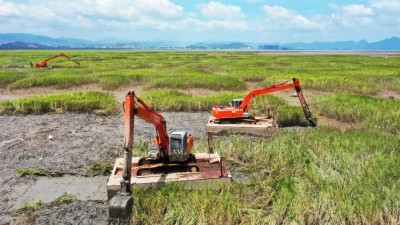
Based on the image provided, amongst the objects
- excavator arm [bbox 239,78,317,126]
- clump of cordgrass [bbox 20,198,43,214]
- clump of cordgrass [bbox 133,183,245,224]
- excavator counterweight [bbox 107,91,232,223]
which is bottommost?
clump of cordgrass [bbox 20,198,43,214]

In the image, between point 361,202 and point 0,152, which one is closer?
point 361,202

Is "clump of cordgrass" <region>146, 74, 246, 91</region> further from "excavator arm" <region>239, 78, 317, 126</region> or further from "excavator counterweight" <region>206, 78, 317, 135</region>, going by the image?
"excavator arm" <region>239, 78, 317, 126</region>

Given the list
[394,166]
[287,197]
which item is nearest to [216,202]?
[287,197]

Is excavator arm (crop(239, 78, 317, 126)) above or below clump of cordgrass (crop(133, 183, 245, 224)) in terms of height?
above

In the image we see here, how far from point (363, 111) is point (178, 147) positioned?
9.33m

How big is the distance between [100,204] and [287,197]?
329 centimetres

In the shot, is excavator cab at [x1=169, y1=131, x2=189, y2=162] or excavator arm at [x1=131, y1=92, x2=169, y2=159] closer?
excavator arm at [x1=131, y1=92, x2=169, y2=159]

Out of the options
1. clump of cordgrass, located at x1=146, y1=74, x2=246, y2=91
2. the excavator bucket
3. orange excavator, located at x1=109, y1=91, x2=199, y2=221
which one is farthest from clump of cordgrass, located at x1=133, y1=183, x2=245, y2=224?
clump of cordgrass, located at x1=146, y1=74, x2=246, y2=91

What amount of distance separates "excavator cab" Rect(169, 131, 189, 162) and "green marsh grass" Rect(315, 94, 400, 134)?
7.68 m

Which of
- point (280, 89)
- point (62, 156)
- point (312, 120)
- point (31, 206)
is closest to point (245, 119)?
point (280, 89)

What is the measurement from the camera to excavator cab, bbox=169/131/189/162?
7.12 m

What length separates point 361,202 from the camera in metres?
5.67

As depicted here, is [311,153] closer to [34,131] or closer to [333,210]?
[333,210]

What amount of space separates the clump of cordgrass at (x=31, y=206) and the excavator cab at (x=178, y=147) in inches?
99.5
